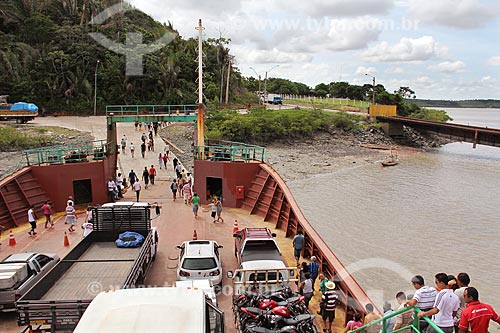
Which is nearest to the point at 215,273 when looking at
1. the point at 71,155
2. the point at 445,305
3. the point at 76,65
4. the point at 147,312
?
the point at 147,312

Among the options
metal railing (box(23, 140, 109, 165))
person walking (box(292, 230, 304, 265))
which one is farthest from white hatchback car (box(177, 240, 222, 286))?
metal railing (box(23, 140, 109, 165))

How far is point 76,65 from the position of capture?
61.9 m

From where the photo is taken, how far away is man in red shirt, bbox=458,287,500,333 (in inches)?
219

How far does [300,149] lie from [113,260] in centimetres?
4458

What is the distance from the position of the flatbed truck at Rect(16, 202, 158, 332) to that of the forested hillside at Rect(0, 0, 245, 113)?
1766 inches

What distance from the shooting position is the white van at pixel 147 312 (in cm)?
541

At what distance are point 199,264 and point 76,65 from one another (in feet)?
191

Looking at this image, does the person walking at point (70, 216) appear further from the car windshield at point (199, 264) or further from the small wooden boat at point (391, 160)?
the small wooden boat at point (391, 160)

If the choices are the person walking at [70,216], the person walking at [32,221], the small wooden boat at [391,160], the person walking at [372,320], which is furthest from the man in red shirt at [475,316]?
the small wooden boat at [391,160]

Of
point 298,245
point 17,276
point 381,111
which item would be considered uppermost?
point 381,111

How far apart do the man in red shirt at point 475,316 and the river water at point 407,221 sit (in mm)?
9335

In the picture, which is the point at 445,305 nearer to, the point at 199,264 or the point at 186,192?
the point at 199,264

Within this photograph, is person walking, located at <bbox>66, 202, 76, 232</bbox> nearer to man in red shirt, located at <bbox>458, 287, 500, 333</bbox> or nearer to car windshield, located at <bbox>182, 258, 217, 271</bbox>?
car windshield, located at <bbox>182, 258, 217, 271</bbox>

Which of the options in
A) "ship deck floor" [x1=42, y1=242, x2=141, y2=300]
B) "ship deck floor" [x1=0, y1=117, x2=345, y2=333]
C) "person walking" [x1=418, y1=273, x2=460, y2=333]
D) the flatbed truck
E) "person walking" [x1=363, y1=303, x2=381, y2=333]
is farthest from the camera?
"ship deck floor" [x1=0, y1=117, x2=345, y2=333]
